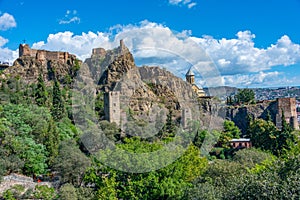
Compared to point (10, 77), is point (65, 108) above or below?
below

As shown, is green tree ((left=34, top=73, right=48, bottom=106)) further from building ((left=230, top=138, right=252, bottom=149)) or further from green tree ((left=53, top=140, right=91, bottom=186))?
building ((left=230, top=138, right=252, bottom=149))

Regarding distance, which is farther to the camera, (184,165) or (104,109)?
(104,109)

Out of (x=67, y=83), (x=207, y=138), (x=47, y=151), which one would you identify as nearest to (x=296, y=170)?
(x=47, y=151)

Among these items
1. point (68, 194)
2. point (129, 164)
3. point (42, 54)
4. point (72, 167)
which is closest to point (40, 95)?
point (42, 54)

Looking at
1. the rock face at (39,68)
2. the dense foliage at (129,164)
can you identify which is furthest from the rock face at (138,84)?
the dense foliage at (129,164)

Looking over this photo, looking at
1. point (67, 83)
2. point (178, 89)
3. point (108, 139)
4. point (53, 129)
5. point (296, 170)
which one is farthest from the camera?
point (67, 83)

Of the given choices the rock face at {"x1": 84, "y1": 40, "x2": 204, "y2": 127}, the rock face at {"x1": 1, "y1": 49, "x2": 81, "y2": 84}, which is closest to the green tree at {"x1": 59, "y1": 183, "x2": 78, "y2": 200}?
the rock face at {"x1": 84, "y1": 40, "x2": 204, "y2": 127}

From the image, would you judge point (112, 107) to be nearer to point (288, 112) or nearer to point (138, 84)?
point (138, 84)

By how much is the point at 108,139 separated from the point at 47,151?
6.23 m

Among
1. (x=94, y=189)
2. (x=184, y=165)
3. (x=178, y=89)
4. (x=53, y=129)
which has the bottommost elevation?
(x=94, y=189)

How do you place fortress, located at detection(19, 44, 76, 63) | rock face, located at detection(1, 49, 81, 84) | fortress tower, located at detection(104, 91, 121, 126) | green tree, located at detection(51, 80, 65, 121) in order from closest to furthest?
green tree, located at detection(51, 80, 65, 121) < fortress tower, located at detection(104, 91, 121, 126) < rock face, located at detection(1, 49, 81, 84) < fortress, located at detection(19, 44, 76, 63)

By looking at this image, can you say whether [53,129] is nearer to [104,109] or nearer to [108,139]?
[108,139]

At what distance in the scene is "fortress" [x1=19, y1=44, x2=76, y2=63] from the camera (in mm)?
47369

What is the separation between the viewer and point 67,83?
45.1m
